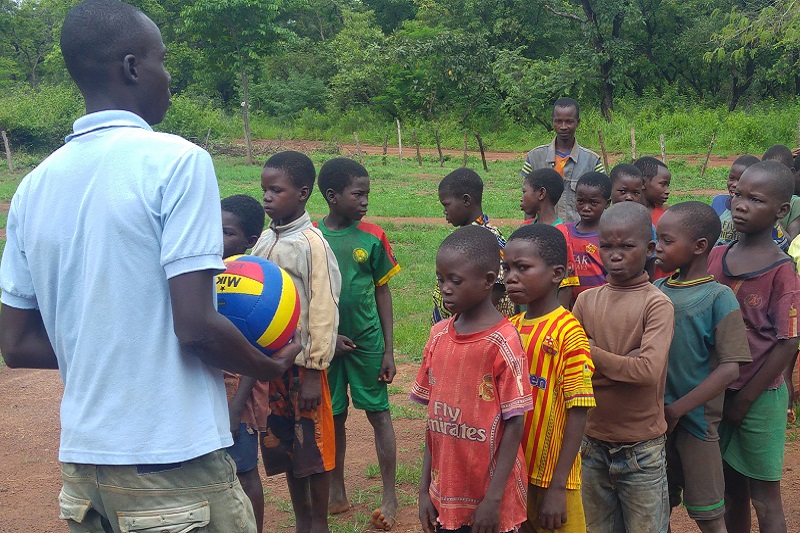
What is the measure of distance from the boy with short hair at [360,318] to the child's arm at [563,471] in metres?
1.42

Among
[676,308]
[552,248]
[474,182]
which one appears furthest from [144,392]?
[474,182]

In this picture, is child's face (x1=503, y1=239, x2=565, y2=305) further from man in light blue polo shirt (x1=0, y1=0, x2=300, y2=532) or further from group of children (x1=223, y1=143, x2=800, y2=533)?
man in light blue polo shirt (x1=0, y1=0, x2=300, y2=532)

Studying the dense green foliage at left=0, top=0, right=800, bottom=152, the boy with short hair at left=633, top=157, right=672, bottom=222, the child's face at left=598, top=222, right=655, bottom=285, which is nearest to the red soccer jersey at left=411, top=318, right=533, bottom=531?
the child's face at left=598, top=222, right=655, bottom=285

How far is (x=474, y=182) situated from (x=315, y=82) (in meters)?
31.6

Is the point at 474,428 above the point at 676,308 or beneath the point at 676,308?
beneath

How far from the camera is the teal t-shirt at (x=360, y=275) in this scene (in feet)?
13.4

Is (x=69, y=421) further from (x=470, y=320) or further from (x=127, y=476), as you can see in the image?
(x=470, y=320)

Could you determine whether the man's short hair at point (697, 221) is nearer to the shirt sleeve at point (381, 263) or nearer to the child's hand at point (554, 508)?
the child's hand at point (554, 508)

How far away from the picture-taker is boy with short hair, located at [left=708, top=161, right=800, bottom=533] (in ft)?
10.7

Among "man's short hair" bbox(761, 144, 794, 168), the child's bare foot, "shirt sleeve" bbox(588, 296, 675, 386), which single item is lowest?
the child's bare foot

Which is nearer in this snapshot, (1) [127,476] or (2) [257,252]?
(1) [127,476]

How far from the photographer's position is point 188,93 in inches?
1421

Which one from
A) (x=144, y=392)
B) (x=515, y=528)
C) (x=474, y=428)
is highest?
(x=144, y=392)

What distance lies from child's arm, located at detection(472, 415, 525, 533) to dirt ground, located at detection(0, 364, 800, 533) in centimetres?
149
